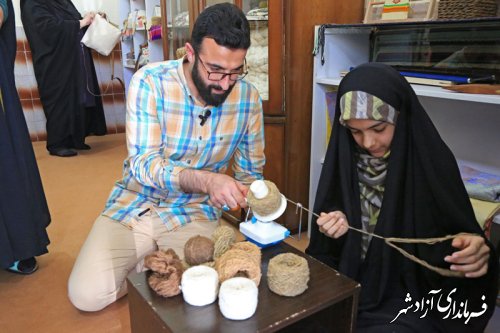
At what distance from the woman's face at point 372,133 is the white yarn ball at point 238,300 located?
1.76 ft

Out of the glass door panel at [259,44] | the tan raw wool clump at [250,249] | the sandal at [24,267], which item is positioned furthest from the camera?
the glass door panel at [259,44]

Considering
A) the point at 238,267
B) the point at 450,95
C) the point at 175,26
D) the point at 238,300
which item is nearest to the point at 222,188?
the point at 238,267

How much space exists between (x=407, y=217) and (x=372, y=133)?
0.25 m

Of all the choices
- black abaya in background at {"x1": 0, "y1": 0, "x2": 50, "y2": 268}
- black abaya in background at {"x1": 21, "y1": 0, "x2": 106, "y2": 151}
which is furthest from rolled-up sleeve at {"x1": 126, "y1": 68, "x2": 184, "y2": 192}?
black abaya in background at {"x1": 21, "y1": 0, "x2": 106, "y2": 151}

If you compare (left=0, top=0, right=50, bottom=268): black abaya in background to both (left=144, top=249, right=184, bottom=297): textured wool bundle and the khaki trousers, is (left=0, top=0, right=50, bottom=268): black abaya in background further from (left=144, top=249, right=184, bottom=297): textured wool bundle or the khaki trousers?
(left=144, top=249, right=184, bottom=297): textured wool bundle

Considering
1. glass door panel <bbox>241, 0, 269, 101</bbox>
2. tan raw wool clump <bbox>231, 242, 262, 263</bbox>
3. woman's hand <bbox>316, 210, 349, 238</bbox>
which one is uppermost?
glass door panel <bbox>241, 0, 269, 101</bbox>

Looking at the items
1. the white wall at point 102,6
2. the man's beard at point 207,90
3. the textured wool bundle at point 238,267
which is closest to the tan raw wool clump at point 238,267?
the textured wool bundle at point 238,267

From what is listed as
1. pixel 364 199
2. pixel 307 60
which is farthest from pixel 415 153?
pixel 307 60

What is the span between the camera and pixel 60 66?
3543 millimetres

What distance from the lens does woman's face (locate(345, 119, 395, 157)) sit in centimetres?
109

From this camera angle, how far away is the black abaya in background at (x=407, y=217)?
1055mm

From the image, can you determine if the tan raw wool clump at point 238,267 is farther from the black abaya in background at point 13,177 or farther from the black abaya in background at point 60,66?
the black abaya in background at point 60,66

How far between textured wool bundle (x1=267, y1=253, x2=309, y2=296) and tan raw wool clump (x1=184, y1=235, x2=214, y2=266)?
152mm

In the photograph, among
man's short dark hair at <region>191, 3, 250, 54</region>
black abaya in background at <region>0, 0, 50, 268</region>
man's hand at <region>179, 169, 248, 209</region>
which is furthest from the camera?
black abaya in background at <region>0, 0, 50, 268</region>
